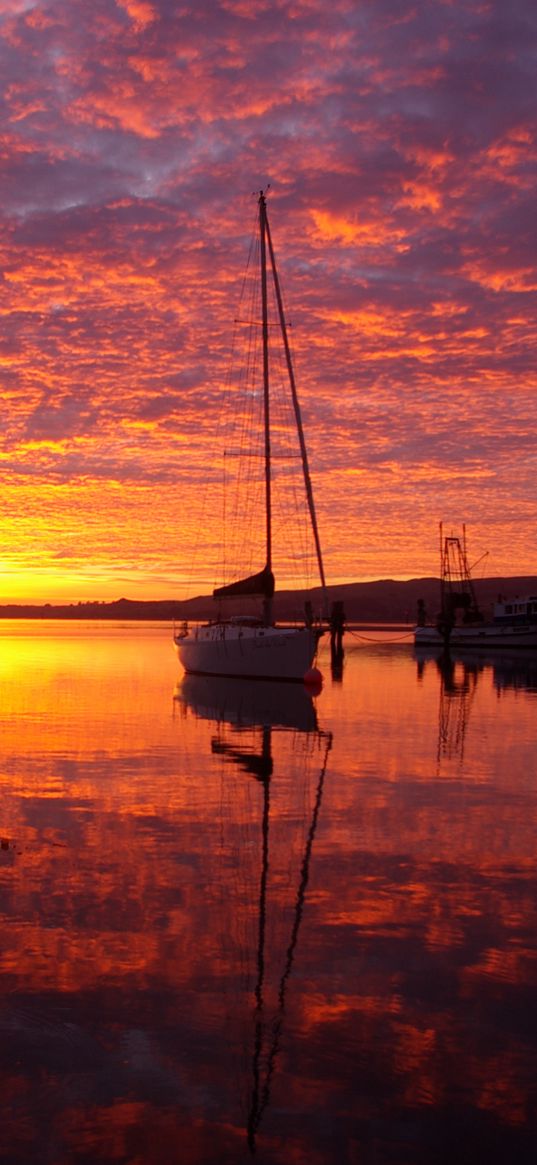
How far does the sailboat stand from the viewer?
123 feet

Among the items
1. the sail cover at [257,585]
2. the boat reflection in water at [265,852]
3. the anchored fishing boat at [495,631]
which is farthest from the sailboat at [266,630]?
the anchored fishing boat at [495,631]

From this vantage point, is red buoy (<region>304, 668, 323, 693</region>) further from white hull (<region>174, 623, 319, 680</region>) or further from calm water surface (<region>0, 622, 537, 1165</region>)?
calm water surface (<region>0, 622, 537, 1165</region>)

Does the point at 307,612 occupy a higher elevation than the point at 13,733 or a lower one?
higher

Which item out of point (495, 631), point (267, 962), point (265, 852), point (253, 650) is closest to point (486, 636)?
point (495, 631)

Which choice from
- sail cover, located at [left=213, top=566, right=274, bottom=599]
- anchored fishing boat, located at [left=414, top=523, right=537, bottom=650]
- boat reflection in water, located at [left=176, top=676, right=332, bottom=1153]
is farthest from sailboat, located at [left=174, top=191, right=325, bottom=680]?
anchored fishing boat, located at [left=414, top=523, right=537, bottom=650]

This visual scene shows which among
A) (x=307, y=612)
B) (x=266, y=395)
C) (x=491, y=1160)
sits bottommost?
(x=491, y=1160)

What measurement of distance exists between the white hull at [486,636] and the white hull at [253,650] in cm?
5098

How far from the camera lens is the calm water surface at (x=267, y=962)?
17.8ft

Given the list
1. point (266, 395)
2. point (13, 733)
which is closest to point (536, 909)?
point (13, 733)

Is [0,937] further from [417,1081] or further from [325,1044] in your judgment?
[417,1081]

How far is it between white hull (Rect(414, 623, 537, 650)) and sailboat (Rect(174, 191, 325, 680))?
2045 inches

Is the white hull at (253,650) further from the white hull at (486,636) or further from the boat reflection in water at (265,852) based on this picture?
the white hull at (486,636)

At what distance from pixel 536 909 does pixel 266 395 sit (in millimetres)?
32849

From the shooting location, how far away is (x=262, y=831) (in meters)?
12.6
